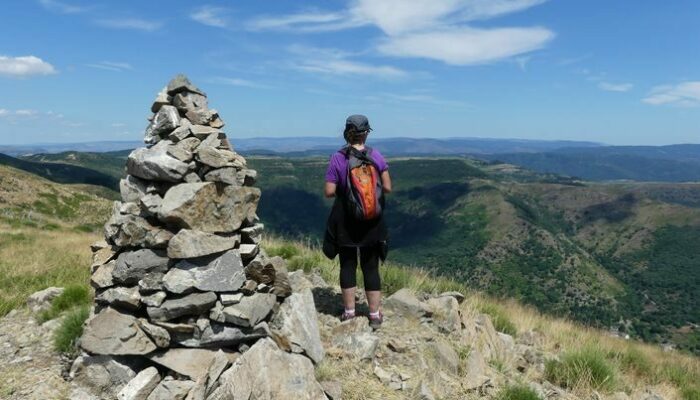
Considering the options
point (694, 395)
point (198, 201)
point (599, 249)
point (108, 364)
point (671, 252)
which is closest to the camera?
point (108, 364)

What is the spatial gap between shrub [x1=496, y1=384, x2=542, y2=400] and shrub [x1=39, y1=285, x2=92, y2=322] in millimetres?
6325

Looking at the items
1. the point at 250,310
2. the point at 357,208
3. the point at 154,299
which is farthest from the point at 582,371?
the point at 154,299

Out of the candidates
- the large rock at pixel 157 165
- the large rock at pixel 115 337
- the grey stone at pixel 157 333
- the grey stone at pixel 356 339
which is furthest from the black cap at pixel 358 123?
the large rock at pixel 115 337

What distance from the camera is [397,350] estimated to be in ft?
21.5

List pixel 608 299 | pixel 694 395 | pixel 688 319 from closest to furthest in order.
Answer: pixel 694 395, pixel 688 319, pixel 608 299

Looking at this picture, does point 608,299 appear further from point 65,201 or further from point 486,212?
point 65,201

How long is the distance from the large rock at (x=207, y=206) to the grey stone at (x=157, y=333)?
1.20 meters

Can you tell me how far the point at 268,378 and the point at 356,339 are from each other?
1.81m

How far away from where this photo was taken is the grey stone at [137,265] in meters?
5.66

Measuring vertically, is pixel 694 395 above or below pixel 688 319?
above

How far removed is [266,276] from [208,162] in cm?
165

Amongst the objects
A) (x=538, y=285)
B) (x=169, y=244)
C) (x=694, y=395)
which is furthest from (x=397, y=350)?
(x=538, y=285)

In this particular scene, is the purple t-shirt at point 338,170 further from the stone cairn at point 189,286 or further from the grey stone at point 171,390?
the grey stone at point 171,390

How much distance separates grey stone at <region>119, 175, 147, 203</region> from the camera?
Answer: 6.31 metres
